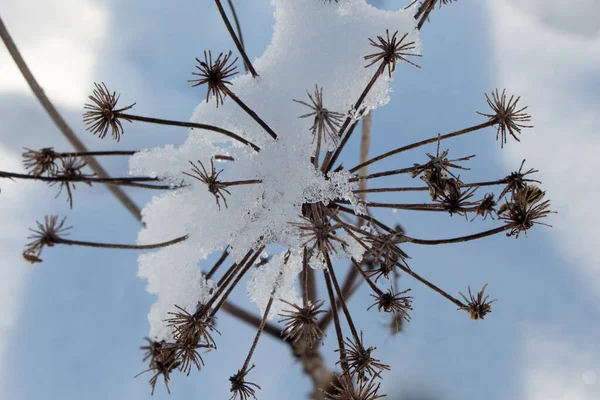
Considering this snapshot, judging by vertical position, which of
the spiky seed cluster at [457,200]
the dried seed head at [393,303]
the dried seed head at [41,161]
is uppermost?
the spiky seed cluster at [457,200]

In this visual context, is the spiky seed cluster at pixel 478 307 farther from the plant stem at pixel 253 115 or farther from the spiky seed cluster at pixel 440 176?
the plant stem at pixel 253 115

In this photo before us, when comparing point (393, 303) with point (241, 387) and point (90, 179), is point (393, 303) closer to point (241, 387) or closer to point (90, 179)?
point (241, 387)

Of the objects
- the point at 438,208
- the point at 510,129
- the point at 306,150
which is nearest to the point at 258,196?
the point at 306,150

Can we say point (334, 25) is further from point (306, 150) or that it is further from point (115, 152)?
point (115, 152)

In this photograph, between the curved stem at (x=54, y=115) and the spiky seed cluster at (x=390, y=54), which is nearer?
the spiky seed cluster at (x=390, y=54)

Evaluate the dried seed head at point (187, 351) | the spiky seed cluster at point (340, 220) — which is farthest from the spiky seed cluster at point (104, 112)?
the dried seed head at point (187, 351)

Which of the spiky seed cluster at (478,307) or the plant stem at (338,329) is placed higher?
the spiky seed cluster at (478,307)
